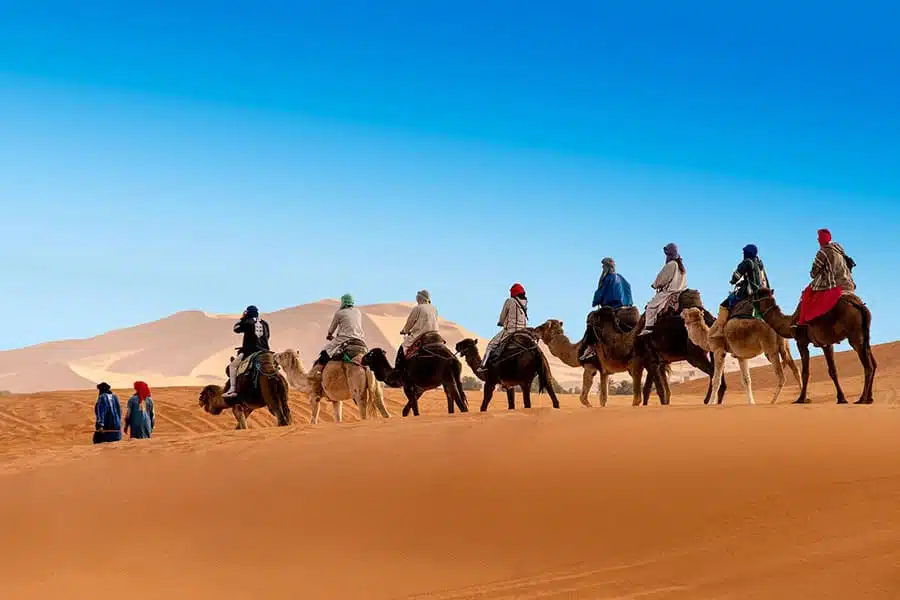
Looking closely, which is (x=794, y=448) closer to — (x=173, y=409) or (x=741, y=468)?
(x=741, y=468)

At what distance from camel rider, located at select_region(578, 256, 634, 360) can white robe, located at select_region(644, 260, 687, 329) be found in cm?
102

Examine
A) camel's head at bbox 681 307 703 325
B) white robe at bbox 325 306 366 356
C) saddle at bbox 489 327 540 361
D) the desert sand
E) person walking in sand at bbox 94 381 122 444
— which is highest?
white robe at bbox 325 306 366 356

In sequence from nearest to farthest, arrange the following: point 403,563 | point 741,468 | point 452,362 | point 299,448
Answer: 1. point 403,563
2. point 741,468
3. point 299,448
4. point 452,362

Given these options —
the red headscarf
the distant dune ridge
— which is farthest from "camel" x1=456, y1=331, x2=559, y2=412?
the distant dune ridge

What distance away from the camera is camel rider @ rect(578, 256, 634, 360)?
750 inches

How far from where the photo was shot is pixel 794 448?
386 inches

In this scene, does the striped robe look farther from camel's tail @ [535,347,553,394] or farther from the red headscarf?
the red headscarf

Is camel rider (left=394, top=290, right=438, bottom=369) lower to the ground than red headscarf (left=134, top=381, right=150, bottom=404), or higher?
higher

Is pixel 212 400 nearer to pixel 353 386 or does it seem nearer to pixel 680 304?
pixel 353 386

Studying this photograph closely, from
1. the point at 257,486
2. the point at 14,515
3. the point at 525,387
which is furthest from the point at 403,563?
the point at 525,387

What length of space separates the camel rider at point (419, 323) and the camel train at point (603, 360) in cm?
23

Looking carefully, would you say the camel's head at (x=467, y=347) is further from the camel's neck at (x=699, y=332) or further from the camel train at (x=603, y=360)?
the camel's neck at (x=699, y=332)

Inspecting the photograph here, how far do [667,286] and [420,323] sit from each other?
4.35 metres

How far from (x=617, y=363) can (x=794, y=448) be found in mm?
8533
